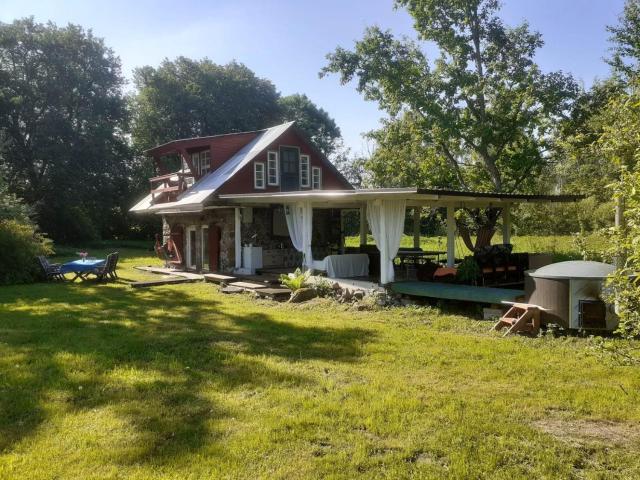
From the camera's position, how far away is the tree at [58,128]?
1300 inches

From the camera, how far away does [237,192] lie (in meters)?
17.3

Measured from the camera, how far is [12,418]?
15.4 feet

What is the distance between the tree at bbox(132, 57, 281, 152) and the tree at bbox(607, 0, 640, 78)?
2805 cm

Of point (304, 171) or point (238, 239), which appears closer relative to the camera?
point (238, 239)

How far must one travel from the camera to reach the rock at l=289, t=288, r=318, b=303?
1196 centimetres

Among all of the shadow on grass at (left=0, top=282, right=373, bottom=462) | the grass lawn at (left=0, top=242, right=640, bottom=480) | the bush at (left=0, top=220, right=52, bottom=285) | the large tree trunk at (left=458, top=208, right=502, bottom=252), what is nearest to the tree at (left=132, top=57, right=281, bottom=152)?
the bush at (left=0, top=220, right=52, bottom=285)

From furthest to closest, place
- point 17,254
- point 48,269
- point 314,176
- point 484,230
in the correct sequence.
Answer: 1. point 314,176
2. point 48,269
3. point 17,254
4. point 484,230

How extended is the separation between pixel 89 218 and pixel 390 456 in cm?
3593

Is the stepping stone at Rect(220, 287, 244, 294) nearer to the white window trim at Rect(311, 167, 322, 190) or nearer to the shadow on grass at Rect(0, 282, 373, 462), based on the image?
the shadow on grass at Rect(0, 282, 373, 462)

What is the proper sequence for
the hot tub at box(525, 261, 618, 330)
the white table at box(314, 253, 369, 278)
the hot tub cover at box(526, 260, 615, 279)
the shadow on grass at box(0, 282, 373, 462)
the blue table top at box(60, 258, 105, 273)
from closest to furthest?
the shadow on grass at box(0, 282, 373, 462) → the hot tub at box(525, 261, 618, 330) → the hot tub cover at box(526, 260, 615, 279) → the white table at box(314, 253, 369, 278) → the blue table top at box(60, 258, 105, 273)

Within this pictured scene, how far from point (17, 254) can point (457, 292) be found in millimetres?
13010

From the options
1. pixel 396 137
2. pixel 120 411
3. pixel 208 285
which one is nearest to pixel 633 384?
pixel 120 411

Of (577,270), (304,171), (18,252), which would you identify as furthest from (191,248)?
(577,270)

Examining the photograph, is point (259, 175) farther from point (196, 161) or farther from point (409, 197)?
point (409, 197)
